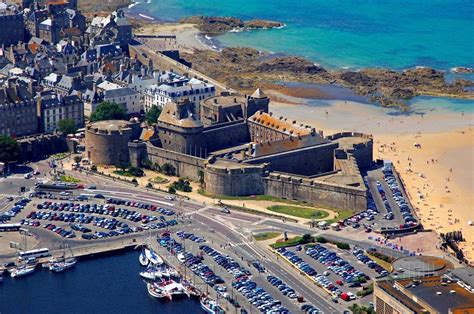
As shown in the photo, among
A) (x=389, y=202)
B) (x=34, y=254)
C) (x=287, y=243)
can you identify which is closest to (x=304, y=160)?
(x=389, y=202)

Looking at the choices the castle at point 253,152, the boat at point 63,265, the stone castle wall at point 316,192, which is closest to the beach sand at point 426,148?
the castle at point 253,152

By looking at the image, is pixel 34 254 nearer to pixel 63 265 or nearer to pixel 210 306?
pixel 63 265

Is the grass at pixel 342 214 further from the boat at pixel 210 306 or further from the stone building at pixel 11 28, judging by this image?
the stone building at pixel 11 28

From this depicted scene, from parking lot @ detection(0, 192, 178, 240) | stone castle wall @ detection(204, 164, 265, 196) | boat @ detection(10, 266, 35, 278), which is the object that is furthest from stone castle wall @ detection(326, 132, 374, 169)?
boat @ detection(10, 266, 35, 278)

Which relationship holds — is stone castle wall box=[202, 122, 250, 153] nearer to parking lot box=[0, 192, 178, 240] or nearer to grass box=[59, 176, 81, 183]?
grass box=[59, 176, 81, 183]

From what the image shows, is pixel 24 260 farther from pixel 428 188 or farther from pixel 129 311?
pixel 428 188

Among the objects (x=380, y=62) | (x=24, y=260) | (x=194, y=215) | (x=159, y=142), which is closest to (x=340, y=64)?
(x=380, y=62)
